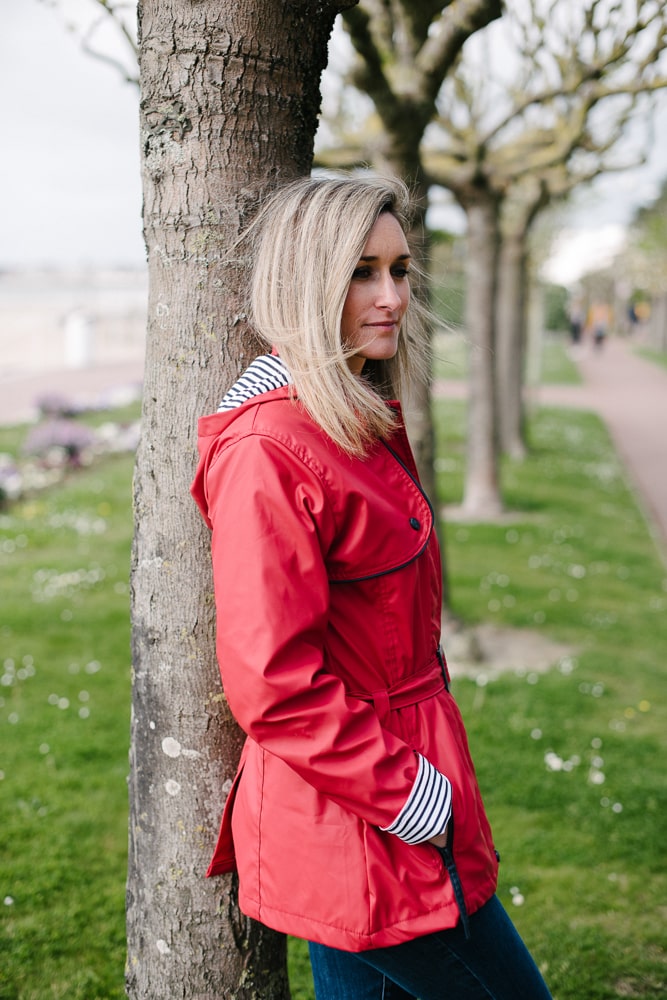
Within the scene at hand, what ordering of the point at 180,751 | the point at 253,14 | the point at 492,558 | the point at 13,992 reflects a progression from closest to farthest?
the point at 253,14, the point at 180,751, the point at 13,992, the point at 492,558

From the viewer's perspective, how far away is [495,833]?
408 cm

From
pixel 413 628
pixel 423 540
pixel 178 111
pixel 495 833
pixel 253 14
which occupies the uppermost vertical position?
pixel 253 14

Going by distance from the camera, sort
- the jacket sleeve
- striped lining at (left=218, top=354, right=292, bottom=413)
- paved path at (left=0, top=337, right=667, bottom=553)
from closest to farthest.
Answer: the jacket sleeve
striped lining at (left=218, top=354, right=292, bottom=413)
paved path at (left=0, top=337, right=667, bottom=553)

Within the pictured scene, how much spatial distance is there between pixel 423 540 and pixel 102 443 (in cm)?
1136

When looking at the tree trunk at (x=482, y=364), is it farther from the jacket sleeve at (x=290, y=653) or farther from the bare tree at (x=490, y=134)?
the jacket sleeve at (x=290, y=653)

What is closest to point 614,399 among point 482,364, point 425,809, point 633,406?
point 633,406

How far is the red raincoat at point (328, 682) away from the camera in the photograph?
1627 millimetres

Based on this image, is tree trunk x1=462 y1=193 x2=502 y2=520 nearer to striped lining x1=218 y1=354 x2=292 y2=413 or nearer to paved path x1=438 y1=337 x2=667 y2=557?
paved path x1=438 y1=337 x2=667 y2=557

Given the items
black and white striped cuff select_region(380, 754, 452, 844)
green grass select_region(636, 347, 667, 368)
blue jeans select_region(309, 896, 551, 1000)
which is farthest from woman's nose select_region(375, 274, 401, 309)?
green grass select_region(636, 347, 667, 368)

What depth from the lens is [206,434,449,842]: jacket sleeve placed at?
1.62 meters

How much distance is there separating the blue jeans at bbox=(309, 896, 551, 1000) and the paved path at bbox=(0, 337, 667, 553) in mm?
7983

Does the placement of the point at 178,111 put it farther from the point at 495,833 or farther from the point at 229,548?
the point at 495,833

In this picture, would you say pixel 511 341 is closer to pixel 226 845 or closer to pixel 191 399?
pixel 191 399

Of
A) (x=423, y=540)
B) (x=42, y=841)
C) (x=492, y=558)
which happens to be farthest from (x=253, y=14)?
(x=492, y=558)
